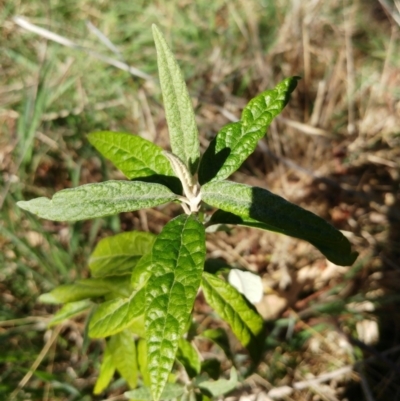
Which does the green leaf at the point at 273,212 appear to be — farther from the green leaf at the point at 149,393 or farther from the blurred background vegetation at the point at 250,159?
the blurred background vegetation at the point at 250,159

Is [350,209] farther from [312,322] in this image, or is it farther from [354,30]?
[354,30]

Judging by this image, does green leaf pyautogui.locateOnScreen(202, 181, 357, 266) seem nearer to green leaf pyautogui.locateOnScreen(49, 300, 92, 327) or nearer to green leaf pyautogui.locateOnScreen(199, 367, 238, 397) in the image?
green leaf pyautogui.locateOnScreen(199, 367, 238, 397)

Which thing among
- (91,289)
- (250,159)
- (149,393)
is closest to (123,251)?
(91,289)

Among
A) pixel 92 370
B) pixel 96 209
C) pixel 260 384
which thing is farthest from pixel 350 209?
pixel 96 209

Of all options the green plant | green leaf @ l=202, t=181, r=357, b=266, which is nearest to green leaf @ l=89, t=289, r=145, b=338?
the green plant

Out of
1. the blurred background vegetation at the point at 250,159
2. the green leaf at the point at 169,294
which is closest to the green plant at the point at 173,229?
the green leaf at the point at 169,294
